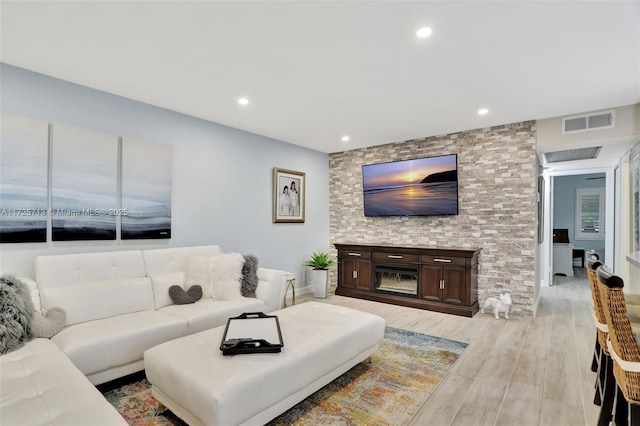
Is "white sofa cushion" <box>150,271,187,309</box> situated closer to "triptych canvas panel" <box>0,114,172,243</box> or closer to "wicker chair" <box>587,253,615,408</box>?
"triptych canvas panel" <box>0,114,172,243</box>

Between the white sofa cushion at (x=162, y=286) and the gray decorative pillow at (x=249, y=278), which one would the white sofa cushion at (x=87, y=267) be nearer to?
the white sofa cushion at (x=162, y=286)

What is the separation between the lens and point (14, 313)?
216cm

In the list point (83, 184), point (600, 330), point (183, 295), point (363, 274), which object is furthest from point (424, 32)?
point (363, 274)

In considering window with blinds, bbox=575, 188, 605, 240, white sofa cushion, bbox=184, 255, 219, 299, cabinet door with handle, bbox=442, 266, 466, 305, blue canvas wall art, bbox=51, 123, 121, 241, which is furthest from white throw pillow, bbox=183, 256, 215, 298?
window with blinds, bbox=575, 188, 605, 240

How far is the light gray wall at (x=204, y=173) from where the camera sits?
286 cm

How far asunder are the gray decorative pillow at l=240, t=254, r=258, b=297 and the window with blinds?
8943 mm

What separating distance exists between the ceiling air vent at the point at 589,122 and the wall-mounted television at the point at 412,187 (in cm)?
132

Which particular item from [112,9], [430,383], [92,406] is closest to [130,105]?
[112,9]

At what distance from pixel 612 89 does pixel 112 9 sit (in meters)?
4.27

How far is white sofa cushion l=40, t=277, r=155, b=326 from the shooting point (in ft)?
8.59

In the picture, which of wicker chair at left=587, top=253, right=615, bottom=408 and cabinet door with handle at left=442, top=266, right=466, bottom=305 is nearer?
wicker chair at left=587, top=253, right=615, bottom=408

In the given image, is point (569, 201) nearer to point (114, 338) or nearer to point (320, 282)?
point (320, 282)

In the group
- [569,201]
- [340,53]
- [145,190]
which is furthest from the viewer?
[569,201]

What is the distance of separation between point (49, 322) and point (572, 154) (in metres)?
6.40
